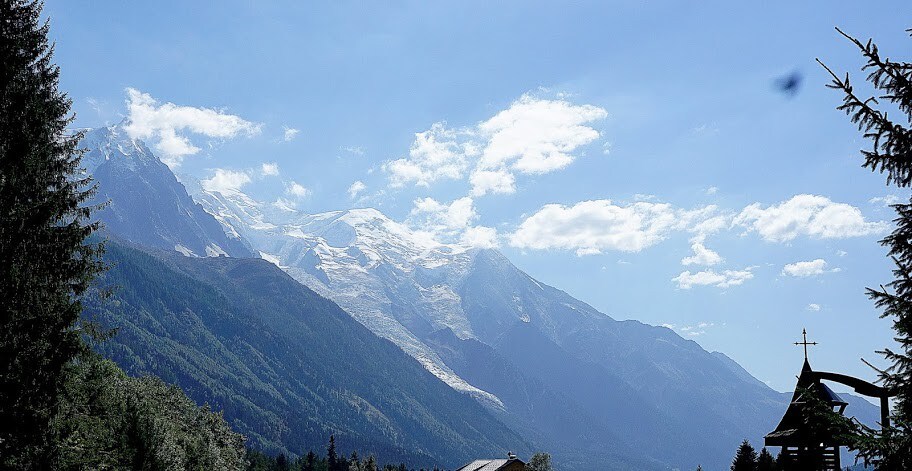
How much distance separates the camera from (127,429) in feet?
166

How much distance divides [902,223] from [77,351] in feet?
77.8

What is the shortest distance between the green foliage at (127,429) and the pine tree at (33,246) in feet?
3.70

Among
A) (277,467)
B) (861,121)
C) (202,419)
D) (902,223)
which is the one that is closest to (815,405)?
(902,223)

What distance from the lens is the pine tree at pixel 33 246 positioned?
904 inches

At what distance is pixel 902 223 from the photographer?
1300 centimetres

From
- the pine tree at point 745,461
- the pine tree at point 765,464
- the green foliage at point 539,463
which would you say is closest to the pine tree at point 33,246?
the pine tree at point 745,461

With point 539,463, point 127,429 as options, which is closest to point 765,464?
point 539,463

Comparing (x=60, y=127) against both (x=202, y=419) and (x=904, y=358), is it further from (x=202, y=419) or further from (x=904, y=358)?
(x=202, y=419)

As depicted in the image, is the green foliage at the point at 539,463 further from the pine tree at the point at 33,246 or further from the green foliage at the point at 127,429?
the pine tree at the point at 33,246

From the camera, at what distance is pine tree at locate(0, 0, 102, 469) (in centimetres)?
2295

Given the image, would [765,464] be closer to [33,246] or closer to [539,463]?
[539,463]

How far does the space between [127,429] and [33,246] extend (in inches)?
1230

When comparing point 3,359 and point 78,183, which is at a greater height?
point 78,183

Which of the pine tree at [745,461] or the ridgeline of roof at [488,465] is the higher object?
the pine tree at [745,461]
